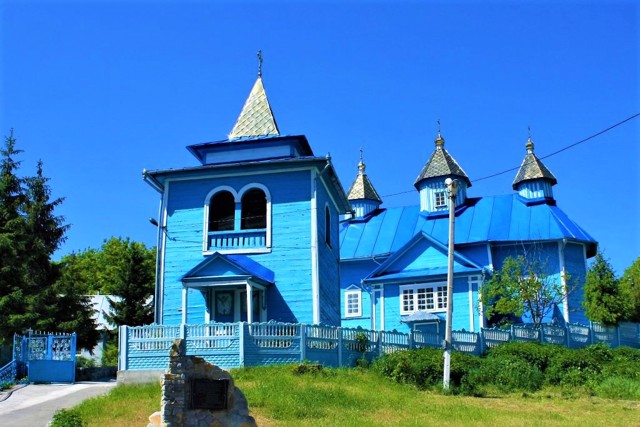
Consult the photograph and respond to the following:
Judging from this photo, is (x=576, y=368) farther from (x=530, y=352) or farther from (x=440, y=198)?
(x=440, y=198)

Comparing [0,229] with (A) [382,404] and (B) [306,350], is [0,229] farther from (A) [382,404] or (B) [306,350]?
(A) [382,404]

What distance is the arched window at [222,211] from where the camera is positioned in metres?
23.6

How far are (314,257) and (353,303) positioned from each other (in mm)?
13914

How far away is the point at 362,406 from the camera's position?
1447 centimetres

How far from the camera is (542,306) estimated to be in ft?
94.4

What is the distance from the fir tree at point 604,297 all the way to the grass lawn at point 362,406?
12039 millimetres

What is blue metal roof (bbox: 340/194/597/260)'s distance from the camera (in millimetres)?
33062

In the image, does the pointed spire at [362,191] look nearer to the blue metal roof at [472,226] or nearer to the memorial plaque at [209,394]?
the blue metal roof at [472,226]

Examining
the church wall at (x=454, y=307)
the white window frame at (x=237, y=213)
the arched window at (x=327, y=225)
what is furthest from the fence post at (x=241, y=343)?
the church wall at (x=454, y=307)

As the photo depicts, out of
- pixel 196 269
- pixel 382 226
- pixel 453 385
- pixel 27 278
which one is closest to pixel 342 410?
pixel 453 385

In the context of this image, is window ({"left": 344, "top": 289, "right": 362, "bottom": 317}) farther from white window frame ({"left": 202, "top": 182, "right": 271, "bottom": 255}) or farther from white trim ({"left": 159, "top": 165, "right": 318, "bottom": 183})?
white trim ({"left": 159, "top": 165, "right": 318, "bottom": 183})

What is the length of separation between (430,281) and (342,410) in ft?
59.2

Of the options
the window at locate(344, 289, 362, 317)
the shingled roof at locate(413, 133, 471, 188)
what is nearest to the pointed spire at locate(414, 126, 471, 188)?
the shingled roof at locate(413, 133, 471, 188)

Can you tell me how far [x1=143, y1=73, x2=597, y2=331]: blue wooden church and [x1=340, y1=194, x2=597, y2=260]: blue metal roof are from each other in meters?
0.24
